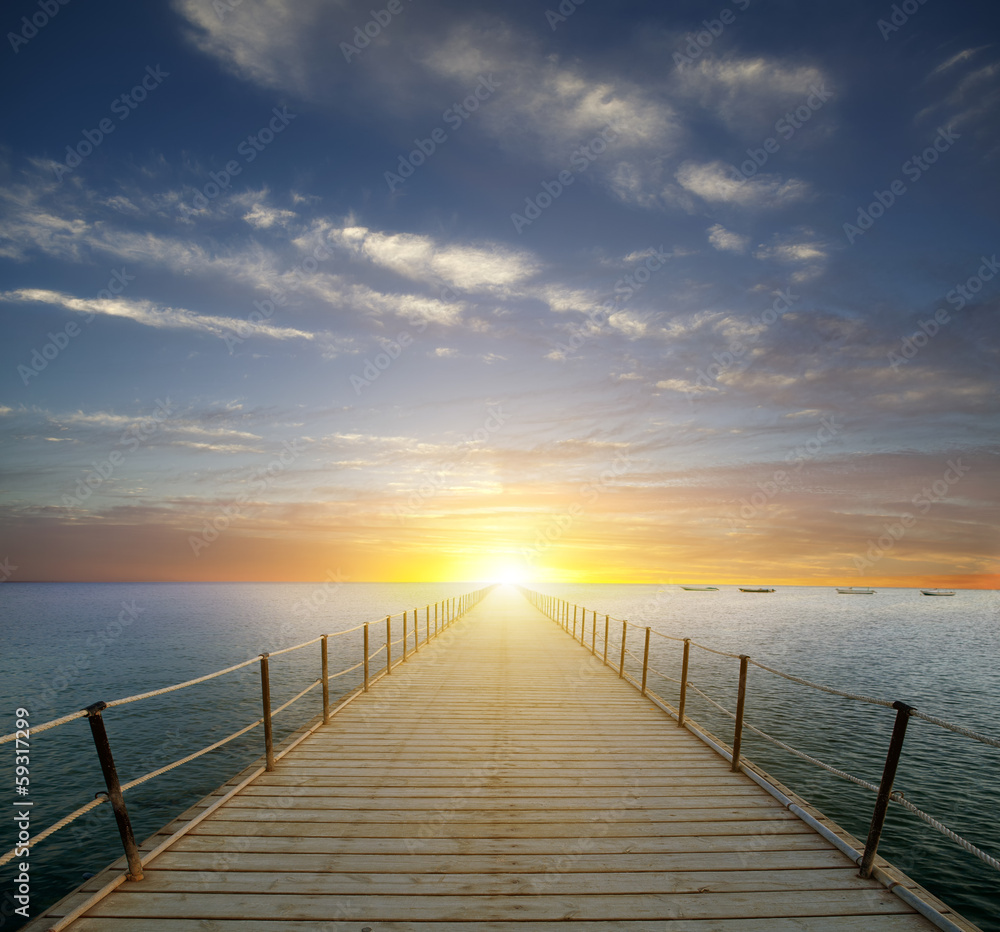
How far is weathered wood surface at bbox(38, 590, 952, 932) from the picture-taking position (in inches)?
130

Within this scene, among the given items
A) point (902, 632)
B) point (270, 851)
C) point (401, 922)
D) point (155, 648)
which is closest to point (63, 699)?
point (155, 648)

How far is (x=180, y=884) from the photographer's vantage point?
3.57 metres

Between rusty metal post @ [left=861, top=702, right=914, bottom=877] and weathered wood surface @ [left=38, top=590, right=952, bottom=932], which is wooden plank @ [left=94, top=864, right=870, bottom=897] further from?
rusty metal post @ [left=861, top=702, right=914, bottom=877]

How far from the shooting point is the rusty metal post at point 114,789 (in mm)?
3248

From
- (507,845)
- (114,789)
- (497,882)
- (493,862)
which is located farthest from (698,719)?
(114,789)

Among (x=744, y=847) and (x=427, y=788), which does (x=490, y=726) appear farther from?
(x=744, y=847)

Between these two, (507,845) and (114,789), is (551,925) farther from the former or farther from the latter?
(114,789)

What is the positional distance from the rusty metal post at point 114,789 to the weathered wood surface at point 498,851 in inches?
5.4

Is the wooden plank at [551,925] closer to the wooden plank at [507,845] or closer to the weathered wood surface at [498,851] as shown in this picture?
the weathered wood surface at [498,851]

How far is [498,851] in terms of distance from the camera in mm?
4055

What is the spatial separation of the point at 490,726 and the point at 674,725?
2.50 m

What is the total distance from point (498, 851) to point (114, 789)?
8.49 feet

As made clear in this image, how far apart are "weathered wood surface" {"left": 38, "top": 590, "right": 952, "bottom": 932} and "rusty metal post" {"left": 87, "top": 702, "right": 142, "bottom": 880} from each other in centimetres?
14

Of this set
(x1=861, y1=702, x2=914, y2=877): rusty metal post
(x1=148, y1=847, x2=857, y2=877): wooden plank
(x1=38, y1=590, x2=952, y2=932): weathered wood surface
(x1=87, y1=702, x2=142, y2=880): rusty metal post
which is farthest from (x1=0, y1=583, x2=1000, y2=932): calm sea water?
(x1=87, y1=702, x2=142, y2=880): rusty metal post
